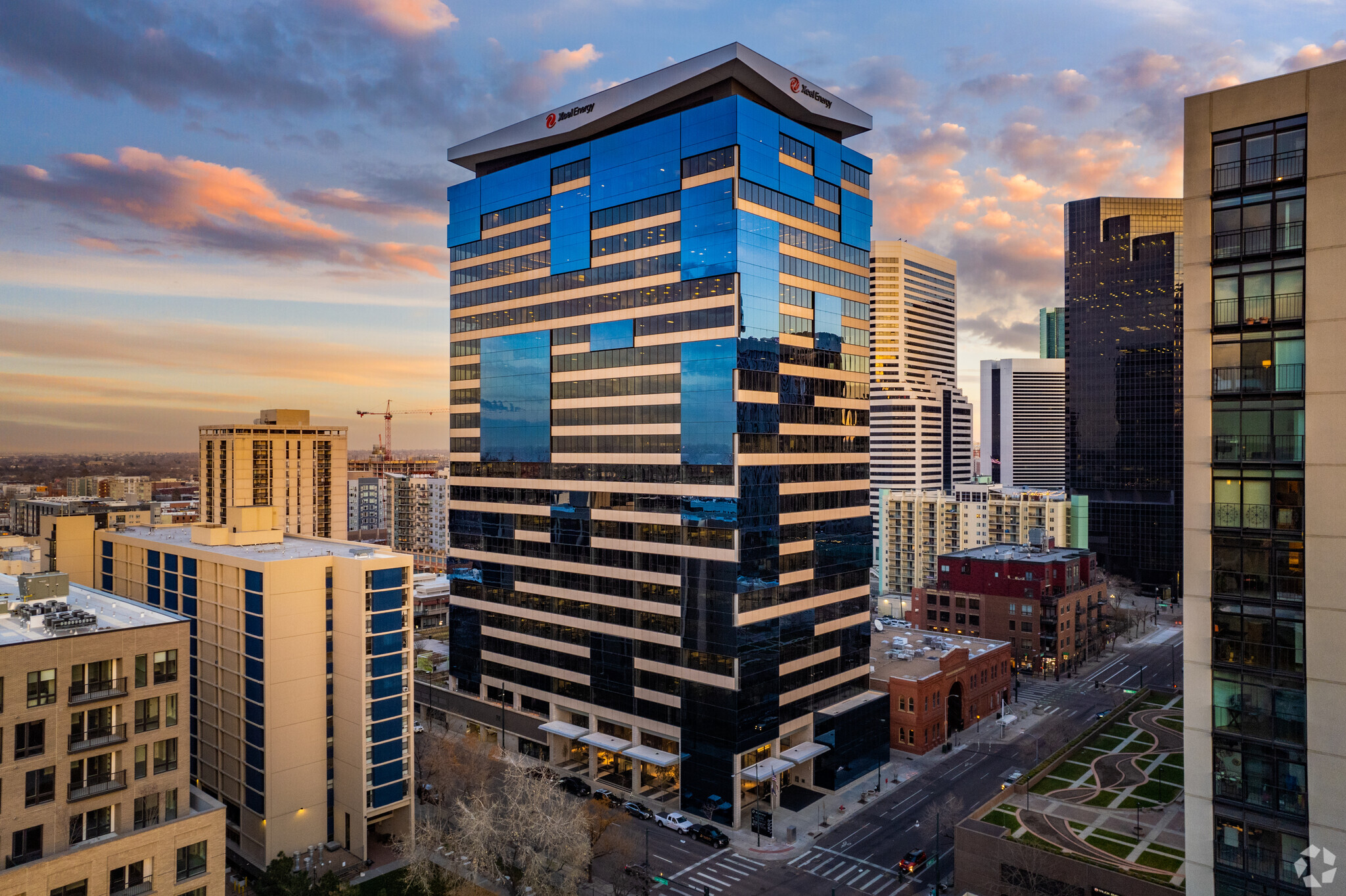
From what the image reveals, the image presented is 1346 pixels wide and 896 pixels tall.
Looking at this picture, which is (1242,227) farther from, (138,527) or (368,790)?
(138,527)

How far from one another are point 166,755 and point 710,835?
4694 cm

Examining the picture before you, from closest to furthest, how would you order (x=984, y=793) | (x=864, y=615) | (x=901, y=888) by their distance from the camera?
(x=901, y=888)
(x=984, y=793)
(x=864, y=615)

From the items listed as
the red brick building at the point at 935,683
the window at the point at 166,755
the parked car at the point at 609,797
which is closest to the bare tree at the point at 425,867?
the parked car at the point at 609,797

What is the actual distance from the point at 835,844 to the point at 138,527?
285ft

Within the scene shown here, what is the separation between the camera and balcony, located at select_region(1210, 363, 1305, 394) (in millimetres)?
33375

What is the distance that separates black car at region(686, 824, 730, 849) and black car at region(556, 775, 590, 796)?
1363 centimetres

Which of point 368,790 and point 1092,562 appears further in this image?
point 1092,562

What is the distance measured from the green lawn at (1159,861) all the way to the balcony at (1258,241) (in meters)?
47.0

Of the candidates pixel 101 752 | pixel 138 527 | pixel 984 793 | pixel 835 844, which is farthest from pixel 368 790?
pixel 984 793

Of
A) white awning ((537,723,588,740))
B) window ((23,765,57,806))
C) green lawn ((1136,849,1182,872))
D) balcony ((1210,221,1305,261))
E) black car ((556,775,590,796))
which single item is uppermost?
balcony ((1210,221,1305,261))

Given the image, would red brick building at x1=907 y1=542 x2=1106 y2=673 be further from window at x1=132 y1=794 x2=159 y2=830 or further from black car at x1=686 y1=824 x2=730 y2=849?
window at x1=132 y1=794 x2=159 y2=830

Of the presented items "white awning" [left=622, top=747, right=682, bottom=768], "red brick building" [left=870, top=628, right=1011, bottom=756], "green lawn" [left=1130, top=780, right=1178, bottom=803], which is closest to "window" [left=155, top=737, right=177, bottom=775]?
"white awning" [left=622, top=747, right=682, bottom=768]

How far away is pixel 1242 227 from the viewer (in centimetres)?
3488

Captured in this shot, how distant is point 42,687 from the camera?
4119 cm
